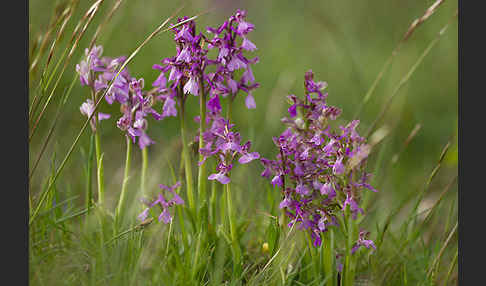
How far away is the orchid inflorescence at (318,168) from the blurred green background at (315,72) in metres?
0.58

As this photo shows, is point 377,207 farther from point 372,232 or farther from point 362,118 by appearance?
point 362,118

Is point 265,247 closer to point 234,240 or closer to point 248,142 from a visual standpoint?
point 234,240

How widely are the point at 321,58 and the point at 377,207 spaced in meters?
2.68

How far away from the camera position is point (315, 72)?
502 cm

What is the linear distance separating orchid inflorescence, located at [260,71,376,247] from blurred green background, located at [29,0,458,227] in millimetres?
578

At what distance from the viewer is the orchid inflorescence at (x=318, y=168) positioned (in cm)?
188

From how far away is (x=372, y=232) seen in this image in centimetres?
275

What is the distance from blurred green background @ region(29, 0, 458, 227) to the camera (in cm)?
345

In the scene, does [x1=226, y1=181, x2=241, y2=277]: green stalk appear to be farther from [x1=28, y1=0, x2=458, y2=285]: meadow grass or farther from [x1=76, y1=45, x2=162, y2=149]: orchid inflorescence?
[x1=76, y1=45, x2=162, y2=149]: orchid inflorescence

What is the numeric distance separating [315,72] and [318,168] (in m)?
3.20

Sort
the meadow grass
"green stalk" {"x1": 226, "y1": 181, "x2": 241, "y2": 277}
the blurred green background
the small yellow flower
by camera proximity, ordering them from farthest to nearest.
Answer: the blurred green background < the small yellow flower < "green stalk" {"x1": 226, "y1": 181, "x2": 241, "y2": 277} < the meadow grass

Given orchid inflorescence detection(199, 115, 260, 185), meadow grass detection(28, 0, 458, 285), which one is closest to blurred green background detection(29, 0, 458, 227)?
meadow grass detection(28, 0, 458, 285)

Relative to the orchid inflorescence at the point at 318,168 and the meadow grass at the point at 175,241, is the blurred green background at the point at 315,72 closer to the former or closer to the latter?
the meadow grass at the point at 175,241

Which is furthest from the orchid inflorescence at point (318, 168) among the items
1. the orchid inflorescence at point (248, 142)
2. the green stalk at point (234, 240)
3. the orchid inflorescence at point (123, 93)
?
the orchid inflorescence at point (123, 93)
